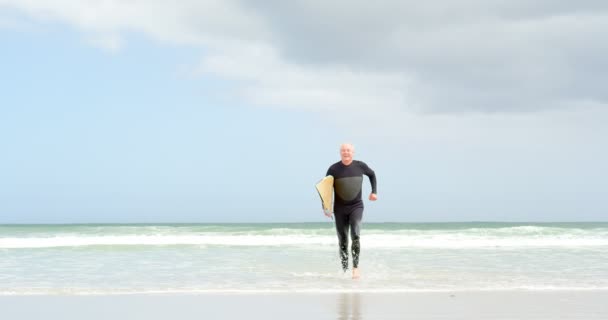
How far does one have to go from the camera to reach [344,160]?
28.9ft

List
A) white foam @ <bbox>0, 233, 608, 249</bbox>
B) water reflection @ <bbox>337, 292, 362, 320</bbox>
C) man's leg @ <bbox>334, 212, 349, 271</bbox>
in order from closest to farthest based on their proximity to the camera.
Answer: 1. water reflection @ <bbox>337, 292, 362, 320</bbox>
2. man's leg @ <bbox>334, 212, 349, 271</bbox>
3. white foam @ <bbox>0, 233, 608, 249</bbox>

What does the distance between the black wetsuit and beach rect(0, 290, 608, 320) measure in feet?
6.69

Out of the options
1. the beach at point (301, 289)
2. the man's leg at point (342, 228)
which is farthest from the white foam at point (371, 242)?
the man's leg at point (342, 228)

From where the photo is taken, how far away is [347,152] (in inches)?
344

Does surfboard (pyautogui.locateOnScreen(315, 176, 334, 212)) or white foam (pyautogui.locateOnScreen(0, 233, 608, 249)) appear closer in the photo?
surfboard (pyautogui.locateOnScreen(315, 176, 334, 212))

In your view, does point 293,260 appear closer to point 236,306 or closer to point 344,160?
point 344,160

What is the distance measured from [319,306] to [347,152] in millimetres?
3268

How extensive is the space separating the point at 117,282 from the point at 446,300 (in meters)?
4.49

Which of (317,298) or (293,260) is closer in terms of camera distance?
(317,298)

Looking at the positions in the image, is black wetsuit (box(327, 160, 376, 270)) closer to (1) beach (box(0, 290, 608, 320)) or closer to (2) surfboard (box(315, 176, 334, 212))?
(2) surfboard (box(315, 176, 334, 212))

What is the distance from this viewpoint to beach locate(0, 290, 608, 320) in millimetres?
5398

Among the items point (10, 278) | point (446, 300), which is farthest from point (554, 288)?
point (10, 278)

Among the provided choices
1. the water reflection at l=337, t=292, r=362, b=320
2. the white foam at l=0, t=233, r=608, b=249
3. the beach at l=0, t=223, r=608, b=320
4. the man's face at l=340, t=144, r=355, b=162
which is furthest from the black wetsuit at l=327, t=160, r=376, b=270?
the white foam at l=0, t=233, r=608, b=249

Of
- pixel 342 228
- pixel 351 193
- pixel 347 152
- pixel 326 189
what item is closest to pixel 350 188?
pixel 351 193
